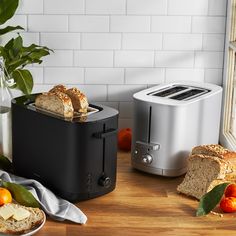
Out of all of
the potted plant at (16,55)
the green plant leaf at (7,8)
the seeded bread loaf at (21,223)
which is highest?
the green plant leaf at (7,8)

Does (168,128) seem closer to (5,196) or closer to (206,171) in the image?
(206,171)

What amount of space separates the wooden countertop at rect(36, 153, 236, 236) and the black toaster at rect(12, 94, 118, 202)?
7cm

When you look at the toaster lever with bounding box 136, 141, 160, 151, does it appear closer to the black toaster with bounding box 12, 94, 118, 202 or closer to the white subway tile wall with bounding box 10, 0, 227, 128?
the black toaster with bounding box 12, 94, 118, 202

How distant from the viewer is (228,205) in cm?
222

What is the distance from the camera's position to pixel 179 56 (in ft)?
9.28

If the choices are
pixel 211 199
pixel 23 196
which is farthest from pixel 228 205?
pixel 23 196

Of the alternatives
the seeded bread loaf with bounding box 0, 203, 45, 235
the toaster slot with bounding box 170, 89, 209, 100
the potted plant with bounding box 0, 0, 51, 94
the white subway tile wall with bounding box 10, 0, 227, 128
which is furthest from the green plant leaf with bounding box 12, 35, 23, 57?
the seeded bread loaf with bounding box 0, 203, 45, 235

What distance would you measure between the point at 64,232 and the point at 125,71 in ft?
3.03

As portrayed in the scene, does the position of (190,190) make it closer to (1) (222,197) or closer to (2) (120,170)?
(1) (222,197)

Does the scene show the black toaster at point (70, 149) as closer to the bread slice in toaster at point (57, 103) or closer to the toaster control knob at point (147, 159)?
the bread slice in toaster at point (57, 103)

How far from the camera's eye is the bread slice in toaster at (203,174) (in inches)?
90.3

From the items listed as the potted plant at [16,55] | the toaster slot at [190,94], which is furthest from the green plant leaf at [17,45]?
the toaster slot at [190,94]

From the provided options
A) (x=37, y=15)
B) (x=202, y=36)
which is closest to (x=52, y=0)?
(x=37, y=15)

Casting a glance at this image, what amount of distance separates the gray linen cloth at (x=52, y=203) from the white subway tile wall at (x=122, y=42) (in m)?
0.63
